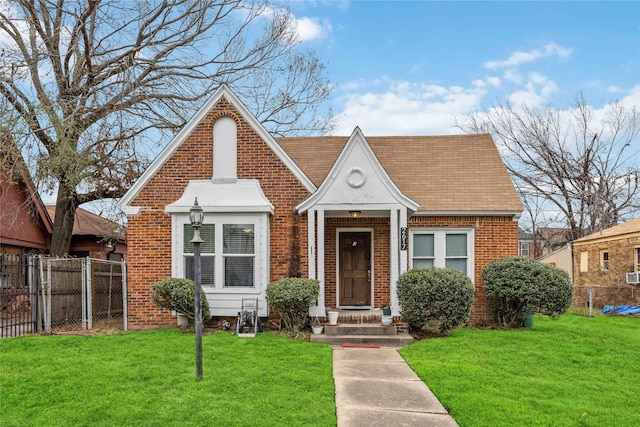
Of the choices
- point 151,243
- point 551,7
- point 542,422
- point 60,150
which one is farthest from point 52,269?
point 551,7

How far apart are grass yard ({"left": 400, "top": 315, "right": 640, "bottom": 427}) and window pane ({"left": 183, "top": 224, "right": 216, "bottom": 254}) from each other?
5.06 meters

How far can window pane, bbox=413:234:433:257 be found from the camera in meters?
12.5

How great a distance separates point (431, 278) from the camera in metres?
10.1

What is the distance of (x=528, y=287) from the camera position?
35.7 feet

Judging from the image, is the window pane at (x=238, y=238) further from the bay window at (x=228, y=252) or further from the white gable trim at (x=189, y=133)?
the white gable trim at (x=189, y=133)

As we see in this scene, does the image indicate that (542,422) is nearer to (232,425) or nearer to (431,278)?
(232,425)

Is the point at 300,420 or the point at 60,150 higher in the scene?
the point at 60,150

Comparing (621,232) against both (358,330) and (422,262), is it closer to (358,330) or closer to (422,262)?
(422,262)

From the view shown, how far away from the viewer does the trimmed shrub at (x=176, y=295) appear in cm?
1002

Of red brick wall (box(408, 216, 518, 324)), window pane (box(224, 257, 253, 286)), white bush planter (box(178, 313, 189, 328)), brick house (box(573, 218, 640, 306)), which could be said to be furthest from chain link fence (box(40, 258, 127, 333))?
brick house (box(573, 218, 640, 306))

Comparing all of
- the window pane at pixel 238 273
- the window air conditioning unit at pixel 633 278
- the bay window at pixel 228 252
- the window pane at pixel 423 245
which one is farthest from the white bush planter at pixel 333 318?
the window air conditioning unit at pixel 633 278

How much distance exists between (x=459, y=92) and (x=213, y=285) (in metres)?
12.7

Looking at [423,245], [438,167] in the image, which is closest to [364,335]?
[423,245]

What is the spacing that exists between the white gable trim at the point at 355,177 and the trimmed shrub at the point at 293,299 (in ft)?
5.87
